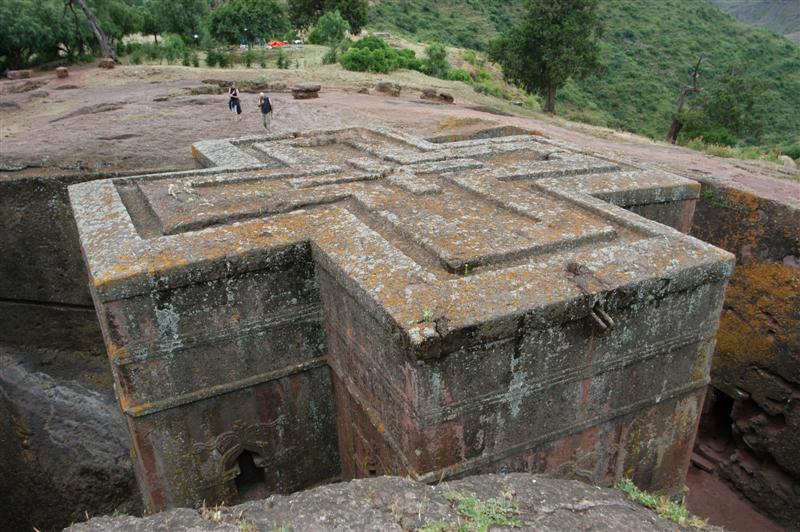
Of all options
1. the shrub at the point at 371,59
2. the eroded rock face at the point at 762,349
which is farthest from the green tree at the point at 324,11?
the eroded rock face at the point at 762,349

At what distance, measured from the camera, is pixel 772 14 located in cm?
8294

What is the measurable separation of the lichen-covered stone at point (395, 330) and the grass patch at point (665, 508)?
698 mm

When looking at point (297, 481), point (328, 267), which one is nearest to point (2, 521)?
point (297, 481)

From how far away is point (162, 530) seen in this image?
271cm

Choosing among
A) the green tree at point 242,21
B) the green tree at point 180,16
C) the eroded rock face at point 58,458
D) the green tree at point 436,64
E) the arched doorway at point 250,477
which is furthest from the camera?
the green tree at point 242,21

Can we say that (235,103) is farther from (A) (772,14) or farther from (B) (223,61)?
(A) (772,14)

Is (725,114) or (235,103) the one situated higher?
(235,103)

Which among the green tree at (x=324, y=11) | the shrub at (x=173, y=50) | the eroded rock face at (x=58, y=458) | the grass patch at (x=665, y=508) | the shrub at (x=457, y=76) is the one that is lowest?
the eroded rock face at (x=58, y=458)

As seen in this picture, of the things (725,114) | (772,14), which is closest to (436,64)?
(725,114)

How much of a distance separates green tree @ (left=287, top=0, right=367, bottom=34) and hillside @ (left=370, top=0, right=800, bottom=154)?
6487mm

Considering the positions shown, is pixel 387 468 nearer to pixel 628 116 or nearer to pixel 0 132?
pixel 0 132

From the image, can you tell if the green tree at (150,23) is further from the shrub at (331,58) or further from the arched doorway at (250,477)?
the arched doorway at (250,477)

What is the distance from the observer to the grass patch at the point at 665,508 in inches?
132

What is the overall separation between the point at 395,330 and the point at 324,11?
132 ft
